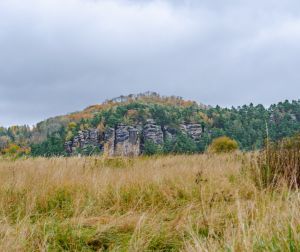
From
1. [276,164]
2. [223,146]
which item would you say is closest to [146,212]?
[276,164]

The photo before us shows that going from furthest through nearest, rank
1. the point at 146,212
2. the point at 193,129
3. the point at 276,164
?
the point at 193,129, the point at 276,164, the point at 146,212

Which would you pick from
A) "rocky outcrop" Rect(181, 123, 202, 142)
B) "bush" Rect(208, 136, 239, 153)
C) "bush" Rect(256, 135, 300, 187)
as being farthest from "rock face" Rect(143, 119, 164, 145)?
"bush" Rect(256, 135, 300, 187)

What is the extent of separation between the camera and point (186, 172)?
19.1 feet

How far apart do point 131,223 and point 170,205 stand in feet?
3.33

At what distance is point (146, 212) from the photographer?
11.7ft

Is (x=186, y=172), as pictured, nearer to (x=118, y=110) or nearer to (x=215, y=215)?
(x=215, y=215)

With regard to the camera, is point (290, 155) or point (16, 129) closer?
point (290, 155)

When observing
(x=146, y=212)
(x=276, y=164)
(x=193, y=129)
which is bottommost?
(x=146, y=212)

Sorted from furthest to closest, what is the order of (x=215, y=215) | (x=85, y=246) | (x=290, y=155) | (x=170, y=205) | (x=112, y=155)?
1. (x=112, y=155)
2. (x=290, y=155)
3. (x=170, y=205)
4. (x=215, y=215)
5. (x=85, y=246)

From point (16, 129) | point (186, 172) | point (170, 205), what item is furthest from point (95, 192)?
point (16, 129)

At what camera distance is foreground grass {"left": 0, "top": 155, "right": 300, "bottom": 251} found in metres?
2.46

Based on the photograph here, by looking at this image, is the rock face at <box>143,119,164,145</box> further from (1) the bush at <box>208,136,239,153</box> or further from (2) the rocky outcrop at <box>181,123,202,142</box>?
(1) the bush at <box>208,136,239,153</box>

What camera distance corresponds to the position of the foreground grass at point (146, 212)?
96.9 inches

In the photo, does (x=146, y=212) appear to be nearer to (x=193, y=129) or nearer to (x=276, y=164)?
(x=276, y=164)
